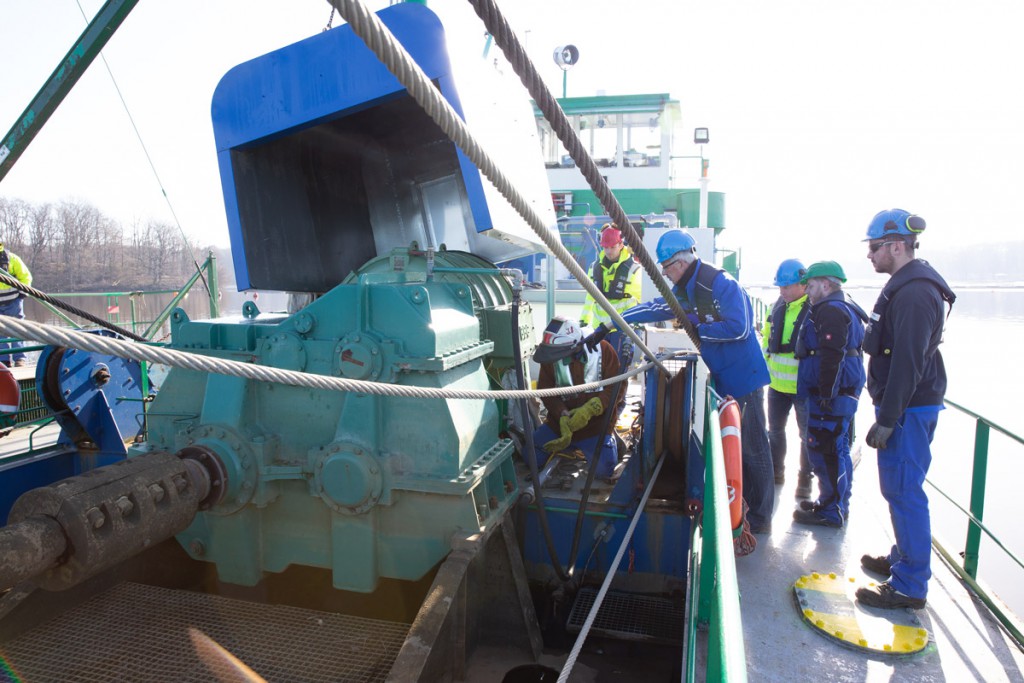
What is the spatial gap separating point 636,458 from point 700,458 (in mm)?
417

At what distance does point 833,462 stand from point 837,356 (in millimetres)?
704

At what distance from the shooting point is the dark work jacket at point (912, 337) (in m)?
3.02

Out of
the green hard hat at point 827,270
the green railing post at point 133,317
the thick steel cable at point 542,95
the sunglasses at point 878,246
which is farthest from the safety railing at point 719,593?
the green railing post at point 133,317

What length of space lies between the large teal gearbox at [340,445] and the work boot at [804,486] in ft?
8.96

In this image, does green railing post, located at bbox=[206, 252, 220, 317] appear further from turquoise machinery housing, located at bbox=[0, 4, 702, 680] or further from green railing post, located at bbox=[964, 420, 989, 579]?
green railing post, located at bbox=[964, 420, 989, 579]

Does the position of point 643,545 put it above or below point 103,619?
below

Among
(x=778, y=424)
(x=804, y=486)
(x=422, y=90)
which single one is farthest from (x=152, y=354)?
(x=778, y=424)

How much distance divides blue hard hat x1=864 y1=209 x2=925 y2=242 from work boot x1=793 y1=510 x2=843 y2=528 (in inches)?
75.2

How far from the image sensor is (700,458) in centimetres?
380

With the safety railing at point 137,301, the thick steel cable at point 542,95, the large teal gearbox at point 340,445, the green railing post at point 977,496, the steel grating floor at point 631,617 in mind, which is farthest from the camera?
the safety railing at point 137,301

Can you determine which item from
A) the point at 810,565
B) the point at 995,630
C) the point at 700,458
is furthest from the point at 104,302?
the point at 995,630

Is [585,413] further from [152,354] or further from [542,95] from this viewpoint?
[152,354]

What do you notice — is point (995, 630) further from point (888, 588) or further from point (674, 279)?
point (674, 279)

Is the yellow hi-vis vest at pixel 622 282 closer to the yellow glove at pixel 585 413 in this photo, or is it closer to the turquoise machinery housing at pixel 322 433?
the yellow glove at pixel 585 413
